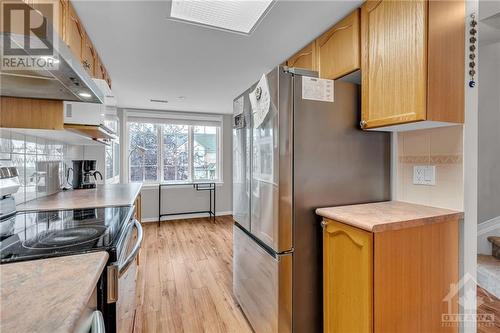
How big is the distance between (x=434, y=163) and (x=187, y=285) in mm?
2235

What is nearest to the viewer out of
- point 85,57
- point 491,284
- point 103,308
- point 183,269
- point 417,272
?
point 103,308

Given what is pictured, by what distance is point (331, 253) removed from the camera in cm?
133

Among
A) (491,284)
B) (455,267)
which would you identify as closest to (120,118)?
(455,267)

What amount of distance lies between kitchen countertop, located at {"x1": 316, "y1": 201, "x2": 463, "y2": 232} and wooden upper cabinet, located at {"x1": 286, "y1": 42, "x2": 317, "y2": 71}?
3.76 ft

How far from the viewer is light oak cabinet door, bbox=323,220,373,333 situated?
110 centimetres

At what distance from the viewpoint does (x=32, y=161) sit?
1771 mm

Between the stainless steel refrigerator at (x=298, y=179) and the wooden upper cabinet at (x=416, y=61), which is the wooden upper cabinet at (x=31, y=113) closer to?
the stainless steel refrigerator at (x=298, y=179)

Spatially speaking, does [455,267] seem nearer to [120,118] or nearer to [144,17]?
[144,17]

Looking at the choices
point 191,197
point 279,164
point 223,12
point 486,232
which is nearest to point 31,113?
point 223,12

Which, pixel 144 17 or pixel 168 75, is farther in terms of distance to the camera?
pixel 168 75

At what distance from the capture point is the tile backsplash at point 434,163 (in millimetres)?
1317

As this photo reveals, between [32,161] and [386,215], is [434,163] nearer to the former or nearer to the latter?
[386,215]

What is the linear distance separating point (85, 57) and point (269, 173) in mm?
1580

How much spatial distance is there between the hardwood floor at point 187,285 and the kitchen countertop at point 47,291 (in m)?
1.29
